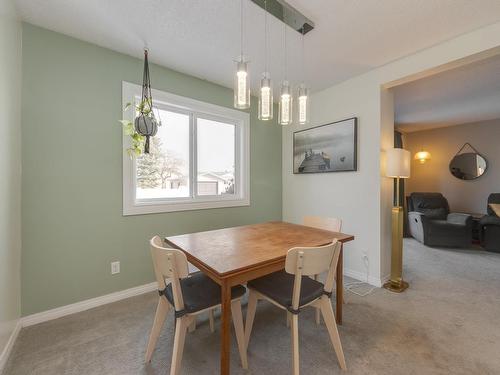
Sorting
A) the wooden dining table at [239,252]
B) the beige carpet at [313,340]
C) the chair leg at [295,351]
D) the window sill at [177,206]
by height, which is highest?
the window sill at [177,206]

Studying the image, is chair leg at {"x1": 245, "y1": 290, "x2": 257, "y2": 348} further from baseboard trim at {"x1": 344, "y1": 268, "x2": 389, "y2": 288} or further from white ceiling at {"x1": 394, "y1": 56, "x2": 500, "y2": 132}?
white ceiling at {"x1": 394, "y1": 56, "x2": 500, "y2": 132}

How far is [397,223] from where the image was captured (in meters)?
2.45

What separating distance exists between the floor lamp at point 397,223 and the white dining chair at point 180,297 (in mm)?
1901

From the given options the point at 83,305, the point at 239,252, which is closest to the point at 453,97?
the point at 239,252

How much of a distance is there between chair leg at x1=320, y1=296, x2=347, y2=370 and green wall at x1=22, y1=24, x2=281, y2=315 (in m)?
1.80

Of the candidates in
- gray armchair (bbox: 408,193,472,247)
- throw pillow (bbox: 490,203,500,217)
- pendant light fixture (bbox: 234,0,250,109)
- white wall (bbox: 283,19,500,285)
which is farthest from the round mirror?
pendant light fixture (bbox: 234,0,250,109)

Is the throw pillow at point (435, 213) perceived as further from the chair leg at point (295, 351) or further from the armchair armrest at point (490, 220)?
the chair leg at point (295, 351)

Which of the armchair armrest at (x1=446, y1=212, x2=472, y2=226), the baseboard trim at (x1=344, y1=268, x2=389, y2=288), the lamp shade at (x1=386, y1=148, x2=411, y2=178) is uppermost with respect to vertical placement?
the lamp shade at (x1=386, y1=148, x2=411, y2=178)

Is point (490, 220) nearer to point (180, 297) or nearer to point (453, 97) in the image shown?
point (453, 97)

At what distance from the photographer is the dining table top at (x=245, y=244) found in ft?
4.12

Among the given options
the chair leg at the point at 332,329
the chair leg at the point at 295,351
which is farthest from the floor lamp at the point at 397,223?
the chair leg at the point at 295,351

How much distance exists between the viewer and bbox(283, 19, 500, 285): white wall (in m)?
2.31

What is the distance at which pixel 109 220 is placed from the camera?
7.06 ft

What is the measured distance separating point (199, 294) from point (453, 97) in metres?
4.32
